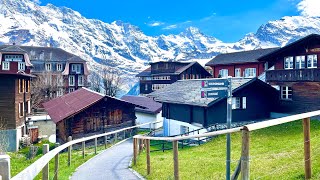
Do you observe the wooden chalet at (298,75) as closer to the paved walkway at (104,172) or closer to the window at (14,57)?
the paved walkway at (104,172)

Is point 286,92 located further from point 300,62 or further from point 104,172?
point 104,172

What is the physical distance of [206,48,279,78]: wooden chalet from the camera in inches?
2021

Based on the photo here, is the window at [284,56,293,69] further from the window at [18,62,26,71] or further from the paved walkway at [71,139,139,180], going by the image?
the window at [18,62,26,71]

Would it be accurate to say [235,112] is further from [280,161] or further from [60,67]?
[60,67]

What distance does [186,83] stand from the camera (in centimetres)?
3359

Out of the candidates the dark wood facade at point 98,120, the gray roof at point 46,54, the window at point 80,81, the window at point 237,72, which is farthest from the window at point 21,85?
the gray roof at point 46,54

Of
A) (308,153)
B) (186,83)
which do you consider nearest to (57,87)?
(186,83)

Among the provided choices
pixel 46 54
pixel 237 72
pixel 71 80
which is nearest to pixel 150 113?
pixel 237 72

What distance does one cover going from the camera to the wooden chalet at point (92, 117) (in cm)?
2962

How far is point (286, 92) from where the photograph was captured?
30.7m

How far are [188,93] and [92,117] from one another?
10060mm

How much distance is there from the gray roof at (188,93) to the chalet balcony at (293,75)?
178 inches

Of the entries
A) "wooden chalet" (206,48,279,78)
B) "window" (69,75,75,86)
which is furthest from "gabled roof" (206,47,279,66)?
"window" (69,75,75,86)

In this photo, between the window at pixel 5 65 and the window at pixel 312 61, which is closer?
the window at pixel 312 61
